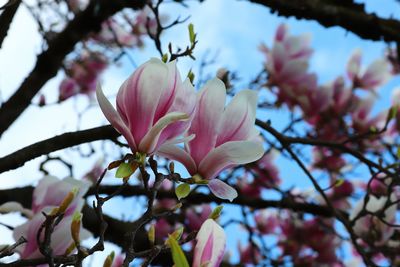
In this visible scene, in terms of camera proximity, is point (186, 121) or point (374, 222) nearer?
point (186, 121)

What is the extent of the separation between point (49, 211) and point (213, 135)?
386mm

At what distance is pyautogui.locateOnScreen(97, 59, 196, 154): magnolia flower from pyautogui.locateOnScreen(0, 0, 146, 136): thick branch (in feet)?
2.23

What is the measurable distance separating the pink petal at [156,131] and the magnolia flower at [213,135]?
A: 0.04 meters

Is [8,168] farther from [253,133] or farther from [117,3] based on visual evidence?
[117,3]

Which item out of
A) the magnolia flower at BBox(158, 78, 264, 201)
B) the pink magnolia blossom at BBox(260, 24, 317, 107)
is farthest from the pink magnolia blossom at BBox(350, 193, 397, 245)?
the magnolia flower at BBox(158, 78, 264, 201)

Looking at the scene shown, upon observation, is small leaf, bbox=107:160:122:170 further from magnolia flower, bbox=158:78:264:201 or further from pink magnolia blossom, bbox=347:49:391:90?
pink magnolia blossom, bbox=347:49:391:90

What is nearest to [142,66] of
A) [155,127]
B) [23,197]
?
[155,127]

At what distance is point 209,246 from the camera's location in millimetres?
738

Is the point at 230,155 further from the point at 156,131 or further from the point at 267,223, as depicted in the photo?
the point at 267,223

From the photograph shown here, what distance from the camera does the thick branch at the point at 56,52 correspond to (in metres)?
1.45

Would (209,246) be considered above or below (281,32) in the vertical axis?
above

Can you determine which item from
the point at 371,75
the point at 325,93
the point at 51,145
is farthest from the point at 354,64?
the point at 51,145

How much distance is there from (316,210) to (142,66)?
5.23 feet

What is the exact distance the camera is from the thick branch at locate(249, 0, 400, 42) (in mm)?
1926
